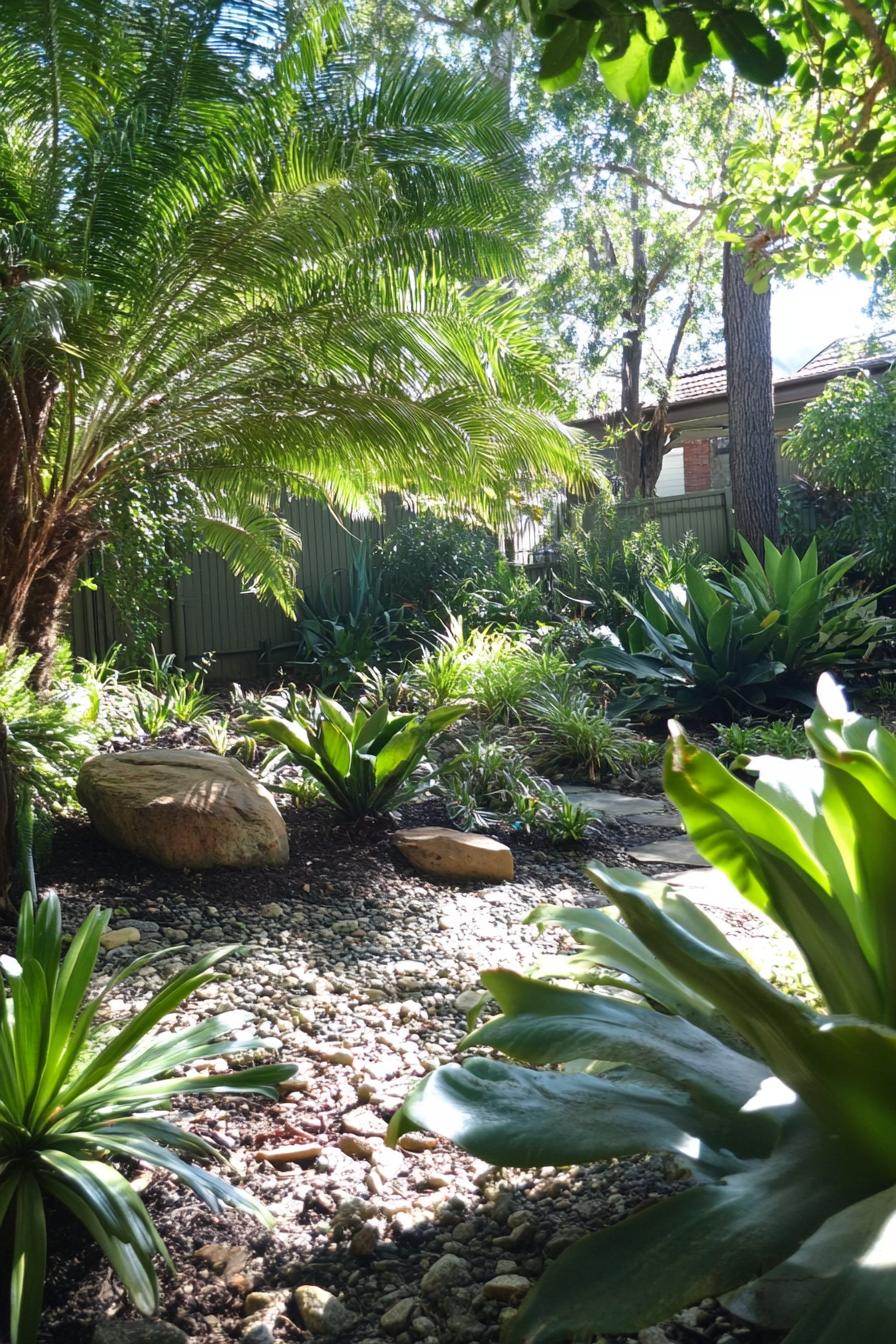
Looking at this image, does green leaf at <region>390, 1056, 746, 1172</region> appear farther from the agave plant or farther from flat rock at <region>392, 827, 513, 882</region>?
the agave plant

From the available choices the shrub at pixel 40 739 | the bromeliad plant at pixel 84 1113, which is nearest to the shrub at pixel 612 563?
the shrub at pixel 40 739

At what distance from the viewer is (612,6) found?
81.7 inches

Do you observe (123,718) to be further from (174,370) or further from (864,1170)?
(864,1170)

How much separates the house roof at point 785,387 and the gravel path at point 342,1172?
46.6 ft

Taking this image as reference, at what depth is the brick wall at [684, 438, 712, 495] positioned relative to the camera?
22.3 m

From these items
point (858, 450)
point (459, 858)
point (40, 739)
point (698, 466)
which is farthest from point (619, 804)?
point (698, 466)

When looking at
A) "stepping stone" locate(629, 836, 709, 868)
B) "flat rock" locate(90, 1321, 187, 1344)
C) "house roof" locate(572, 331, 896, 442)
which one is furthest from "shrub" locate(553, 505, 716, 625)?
"flat rock" locate(90, 1321, 187, 1344)

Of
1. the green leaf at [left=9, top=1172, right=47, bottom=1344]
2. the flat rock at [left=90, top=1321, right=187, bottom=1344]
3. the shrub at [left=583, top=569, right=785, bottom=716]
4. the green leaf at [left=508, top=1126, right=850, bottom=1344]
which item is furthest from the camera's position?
the shrub at [left=583, top=569, right=785, bottom=716]

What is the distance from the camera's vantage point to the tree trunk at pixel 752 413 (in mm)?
12547

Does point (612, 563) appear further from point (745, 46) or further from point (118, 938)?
point (745, 46)

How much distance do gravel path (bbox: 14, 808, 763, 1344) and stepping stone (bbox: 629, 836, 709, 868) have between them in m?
1.01

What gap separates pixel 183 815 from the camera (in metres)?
4.51

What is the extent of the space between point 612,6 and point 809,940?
5.83 feet

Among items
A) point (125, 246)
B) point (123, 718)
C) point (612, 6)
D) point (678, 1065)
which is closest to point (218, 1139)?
point (678, 1065)
